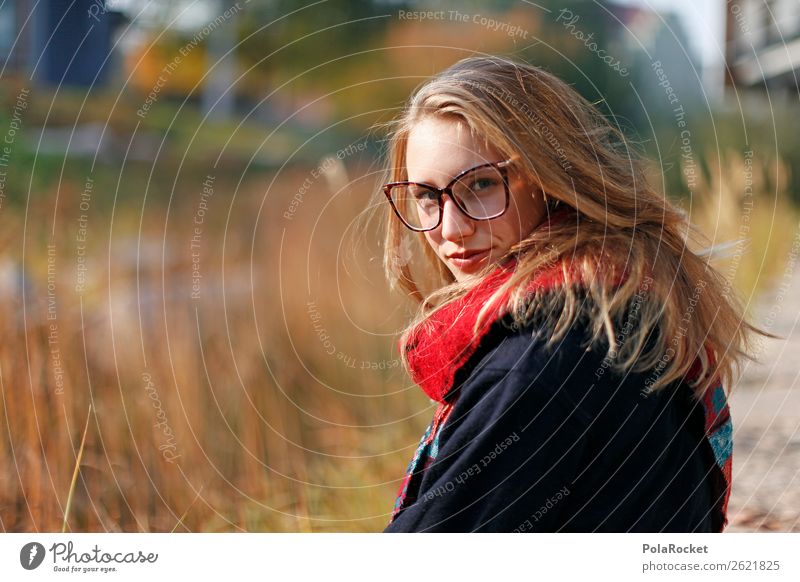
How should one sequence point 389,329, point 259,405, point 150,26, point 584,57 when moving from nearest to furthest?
point 259,405 → point 389,329 → point 150,26 → point 584,57

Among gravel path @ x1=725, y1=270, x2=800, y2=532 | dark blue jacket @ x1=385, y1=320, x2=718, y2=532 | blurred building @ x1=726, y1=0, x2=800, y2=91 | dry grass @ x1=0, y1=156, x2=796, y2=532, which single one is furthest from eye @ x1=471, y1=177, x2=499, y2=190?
blurred building @ x1=726, y1=0, x2=800, y2=91

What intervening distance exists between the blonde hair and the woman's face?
0.01m

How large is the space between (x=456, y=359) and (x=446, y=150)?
0.96 feet

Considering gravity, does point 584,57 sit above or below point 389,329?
above

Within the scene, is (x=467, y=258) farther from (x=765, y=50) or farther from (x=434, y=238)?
(x=765, y=50)

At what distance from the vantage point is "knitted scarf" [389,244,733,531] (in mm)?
1047

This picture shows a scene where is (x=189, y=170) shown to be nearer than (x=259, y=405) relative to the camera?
No

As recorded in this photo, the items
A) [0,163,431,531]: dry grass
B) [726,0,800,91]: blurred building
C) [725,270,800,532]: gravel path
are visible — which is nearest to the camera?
[0,163,431,531]: dry grass

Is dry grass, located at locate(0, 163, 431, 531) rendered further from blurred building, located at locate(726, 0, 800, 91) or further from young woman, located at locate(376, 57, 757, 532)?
blurred building, located at locate(726, 0, 800, 91)

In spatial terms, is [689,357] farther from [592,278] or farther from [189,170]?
[189,170]

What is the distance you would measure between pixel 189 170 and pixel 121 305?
18.0 feet

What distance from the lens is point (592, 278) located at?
1.03 metres

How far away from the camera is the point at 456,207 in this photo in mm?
1154
